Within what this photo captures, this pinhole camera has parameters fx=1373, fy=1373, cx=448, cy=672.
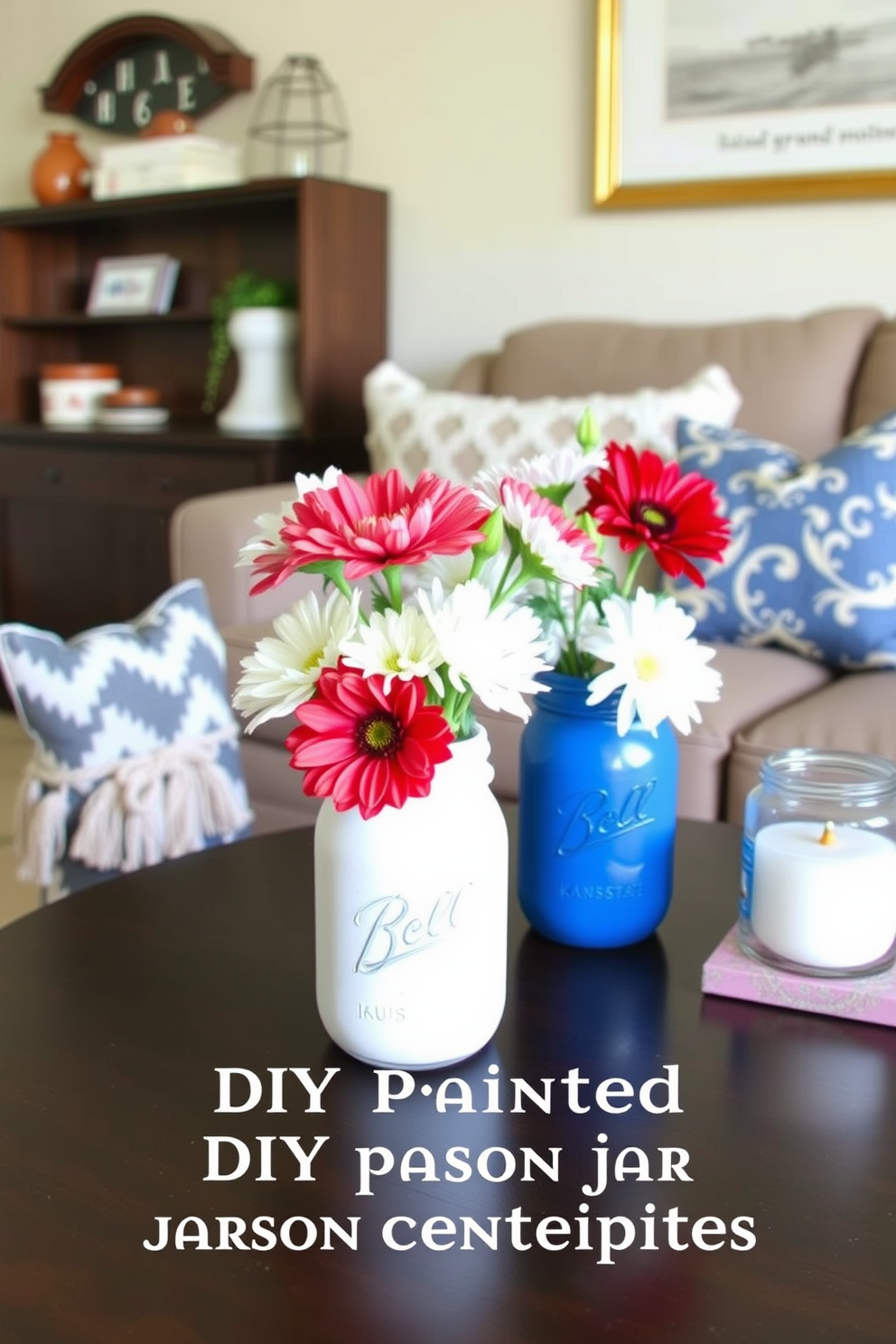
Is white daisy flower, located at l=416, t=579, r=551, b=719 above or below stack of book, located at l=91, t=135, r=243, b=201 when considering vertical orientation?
below

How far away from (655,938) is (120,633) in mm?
744

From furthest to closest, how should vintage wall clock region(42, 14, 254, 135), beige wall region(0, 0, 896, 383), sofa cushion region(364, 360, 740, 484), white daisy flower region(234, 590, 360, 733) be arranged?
vintage wall clock region(42, 14, 254, 135) < beige wall region(0, 0, 896, 383) < sofa cushion region(364, 360, 740, 484) < white daisy flower region(234, 590, 360, 733)

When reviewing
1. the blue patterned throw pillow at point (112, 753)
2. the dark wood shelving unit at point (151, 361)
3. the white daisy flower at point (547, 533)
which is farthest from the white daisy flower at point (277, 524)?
the dark wood shelving unit at point (151, 361)

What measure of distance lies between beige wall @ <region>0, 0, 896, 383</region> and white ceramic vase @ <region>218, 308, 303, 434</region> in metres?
0.26

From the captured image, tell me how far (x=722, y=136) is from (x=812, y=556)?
43.7 inches

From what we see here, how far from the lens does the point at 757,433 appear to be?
7.50 ft

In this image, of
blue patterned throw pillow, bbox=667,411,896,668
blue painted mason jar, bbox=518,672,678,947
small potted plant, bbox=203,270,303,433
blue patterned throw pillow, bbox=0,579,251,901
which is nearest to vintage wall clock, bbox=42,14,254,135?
small potted plant, bbox=203,270,303,433

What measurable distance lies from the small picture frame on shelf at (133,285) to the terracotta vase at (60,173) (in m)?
0.20

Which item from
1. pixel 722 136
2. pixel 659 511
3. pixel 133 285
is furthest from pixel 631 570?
pixel 133 285

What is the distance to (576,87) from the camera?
2.76 m

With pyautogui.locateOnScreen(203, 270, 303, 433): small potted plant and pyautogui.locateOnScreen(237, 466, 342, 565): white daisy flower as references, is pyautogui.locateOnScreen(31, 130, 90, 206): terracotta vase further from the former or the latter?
pyautogui.locateOnScreen(237, 466, 342, 565): white daisy flower

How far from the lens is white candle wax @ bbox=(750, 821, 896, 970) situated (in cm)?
87

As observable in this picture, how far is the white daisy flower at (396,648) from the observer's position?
0.70 m

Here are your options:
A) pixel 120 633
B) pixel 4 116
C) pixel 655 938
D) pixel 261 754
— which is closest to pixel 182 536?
pixel 261 754
